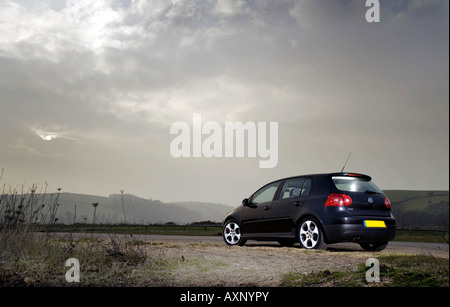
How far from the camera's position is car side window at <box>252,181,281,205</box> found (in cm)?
1205

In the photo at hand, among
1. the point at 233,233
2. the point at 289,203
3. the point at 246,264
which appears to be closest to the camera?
the point at 246,264

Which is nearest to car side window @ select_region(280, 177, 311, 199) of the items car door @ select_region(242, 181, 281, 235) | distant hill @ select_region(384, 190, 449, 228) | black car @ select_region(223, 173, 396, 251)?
black car @ select_region(223, 173, 396, 251)

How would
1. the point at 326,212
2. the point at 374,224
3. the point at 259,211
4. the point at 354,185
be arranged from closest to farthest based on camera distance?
1. the point at 326,212
2. the point at 374,224
3. the point at 354,185
4. the point at 259,211

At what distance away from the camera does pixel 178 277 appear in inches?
300

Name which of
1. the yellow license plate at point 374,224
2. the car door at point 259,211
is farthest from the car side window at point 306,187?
the yellow license plate at point 374,224

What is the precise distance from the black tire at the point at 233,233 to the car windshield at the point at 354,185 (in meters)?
3.36

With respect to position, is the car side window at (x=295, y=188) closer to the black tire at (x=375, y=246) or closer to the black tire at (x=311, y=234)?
the black tire at (x=311, y=234)

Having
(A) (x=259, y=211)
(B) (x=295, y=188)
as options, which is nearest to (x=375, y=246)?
(B) (x=295, y=188)

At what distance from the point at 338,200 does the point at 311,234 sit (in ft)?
3.29

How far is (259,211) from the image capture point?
12.1 metres

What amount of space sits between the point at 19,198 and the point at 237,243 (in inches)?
224

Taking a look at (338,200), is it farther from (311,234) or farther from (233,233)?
(233,233)

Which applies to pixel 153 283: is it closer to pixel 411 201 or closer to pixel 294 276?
pixel 294 276
